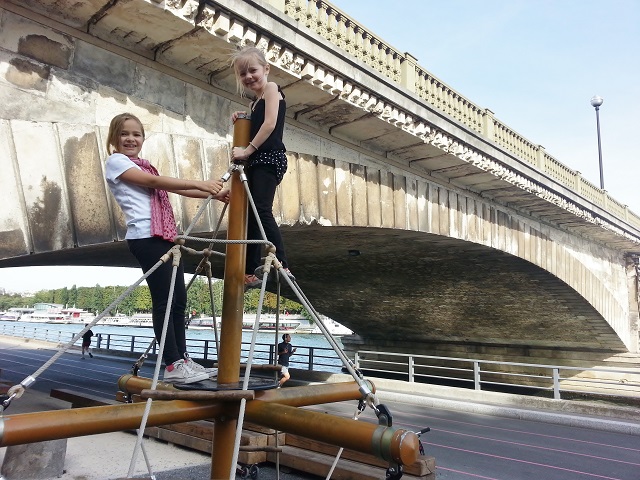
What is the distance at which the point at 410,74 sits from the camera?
9.99m

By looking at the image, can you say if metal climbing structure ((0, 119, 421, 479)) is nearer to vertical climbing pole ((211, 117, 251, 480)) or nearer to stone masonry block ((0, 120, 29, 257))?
vertical climbing pole ((211, 117, 251, 480))

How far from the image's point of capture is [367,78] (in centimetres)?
812

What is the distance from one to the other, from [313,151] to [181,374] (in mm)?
6529

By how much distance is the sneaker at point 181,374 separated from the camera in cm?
253

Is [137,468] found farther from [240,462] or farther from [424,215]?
[424,215]

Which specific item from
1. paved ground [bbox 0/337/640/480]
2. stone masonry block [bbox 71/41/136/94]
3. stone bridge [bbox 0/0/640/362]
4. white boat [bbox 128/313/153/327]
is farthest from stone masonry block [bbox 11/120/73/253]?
white boat [bbox 128/313/153/327]

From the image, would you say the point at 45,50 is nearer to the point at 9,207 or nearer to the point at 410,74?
the point at 9,207

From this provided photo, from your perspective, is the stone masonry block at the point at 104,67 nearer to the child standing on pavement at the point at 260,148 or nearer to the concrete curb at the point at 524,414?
the child standing on pavement at the point at 260,148

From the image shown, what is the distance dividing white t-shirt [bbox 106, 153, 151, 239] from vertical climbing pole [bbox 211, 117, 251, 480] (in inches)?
21.3

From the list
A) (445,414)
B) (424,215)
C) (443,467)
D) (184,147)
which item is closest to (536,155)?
(424,215)

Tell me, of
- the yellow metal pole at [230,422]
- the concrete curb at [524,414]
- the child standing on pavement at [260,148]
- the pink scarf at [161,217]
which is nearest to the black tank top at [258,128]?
the child standing on pavement at [260,148]

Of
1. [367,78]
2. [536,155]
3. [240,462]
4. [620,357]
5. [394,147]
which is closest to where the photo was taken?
[240,462]

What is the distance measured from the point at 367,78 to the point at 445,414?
7729 millimetres

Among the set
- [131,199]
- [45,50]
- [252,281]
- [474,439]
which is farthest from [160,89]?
[474,439]
